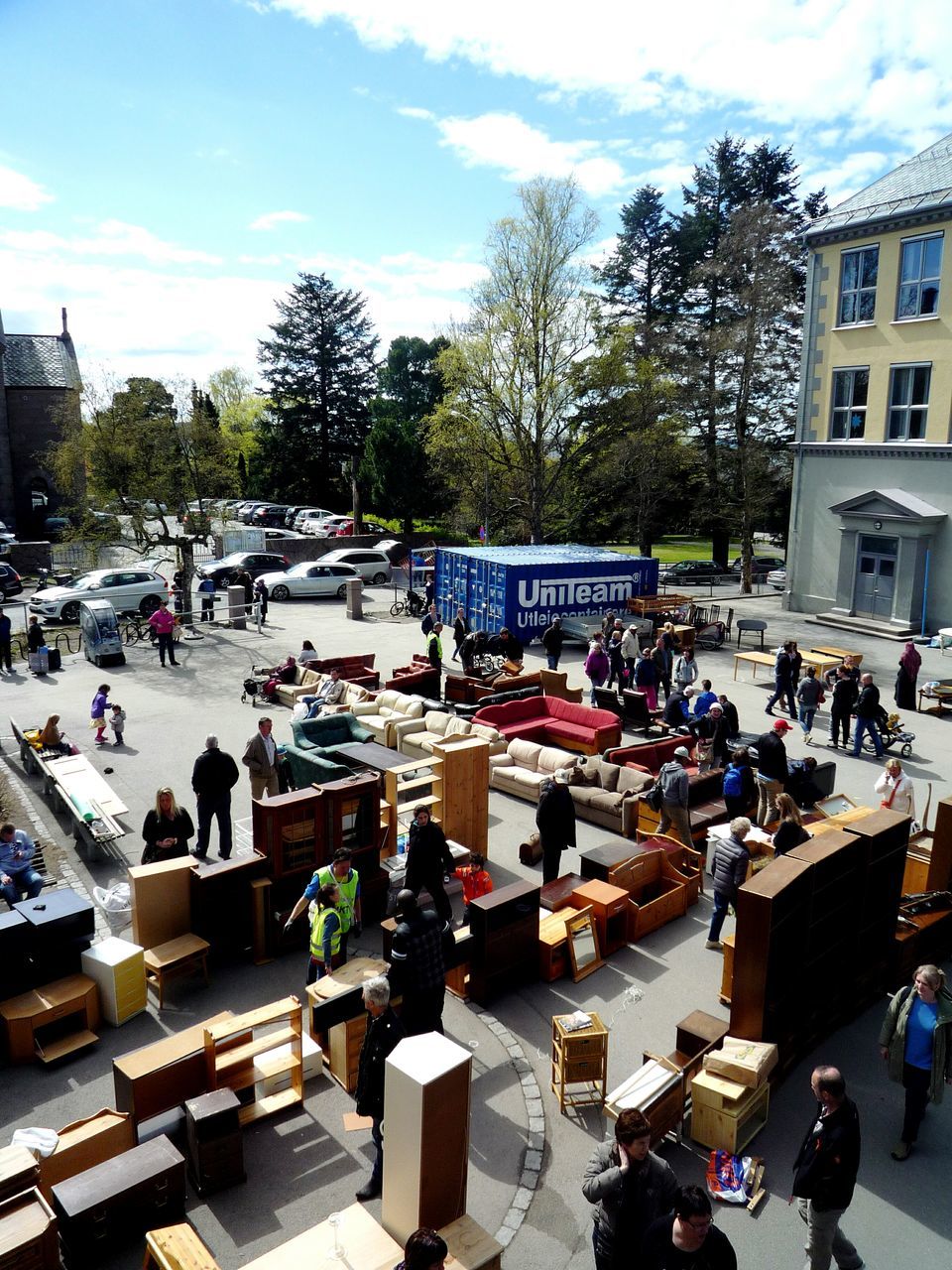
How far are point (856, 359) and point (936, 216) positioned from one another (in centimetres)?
446

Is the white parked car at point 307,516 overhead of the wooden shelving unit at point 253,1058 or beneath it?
overhead

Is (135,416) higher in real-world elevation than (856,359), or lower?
lower

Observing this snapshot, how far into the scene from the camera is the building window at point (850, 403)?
2908 centimetres

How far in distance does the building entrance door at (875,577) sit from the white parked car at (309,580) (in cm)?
1780

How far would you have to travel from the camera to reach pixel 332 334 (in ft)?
202

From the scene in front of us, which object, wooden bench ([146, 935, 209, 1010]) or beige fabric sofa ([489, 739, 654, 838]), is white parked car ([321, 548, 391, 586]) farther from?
wooden bench ([146, 935, 209, 1010])

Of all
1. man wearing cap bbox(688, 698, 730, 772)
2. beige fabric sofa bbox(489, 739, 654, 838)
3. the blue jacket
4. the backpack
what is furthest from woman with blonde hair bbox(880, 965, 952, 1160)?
the blue jacket

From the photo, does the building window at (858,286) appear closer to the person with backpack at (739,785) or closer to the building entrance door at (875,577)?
the building entrance door at (875,577)

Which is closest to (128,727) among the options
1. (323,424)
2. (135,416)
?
(135,416)

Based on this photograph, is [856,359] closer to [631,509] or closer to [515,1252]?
[631,509]

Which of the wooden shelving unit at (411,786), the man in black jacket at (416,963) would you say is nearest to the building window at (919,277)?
the wooden shelving unit at (411,786)

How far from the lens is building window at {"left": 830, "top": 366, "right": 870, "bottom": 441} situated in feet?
95.4

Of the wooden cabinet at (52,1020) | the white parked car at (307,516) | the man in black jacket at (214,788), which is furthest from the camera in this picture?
the white parked car at (307,516)

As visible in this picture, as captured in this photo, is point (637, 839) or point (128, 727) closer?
point (637, 839)
